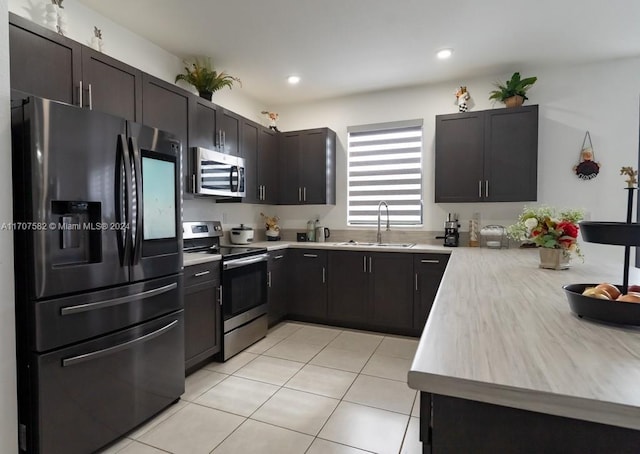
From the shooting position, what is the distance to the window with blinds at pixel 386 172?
3.95 meters

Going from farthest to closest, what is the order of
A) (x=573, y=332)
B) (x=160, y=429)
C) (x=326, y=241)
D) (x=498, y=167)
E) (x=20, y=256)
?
(x=326, y=241)
(x=498, y=167)
(x=160, y=429)
(x=20, y=256)
(x=573, y=332)

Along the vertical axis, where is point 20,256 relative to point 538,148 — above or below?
below

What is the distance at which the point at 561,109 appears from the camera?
3.38m

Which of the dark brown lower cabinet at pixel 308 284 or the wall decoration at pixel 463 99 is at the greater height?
the wall decoration at pixel 463 99

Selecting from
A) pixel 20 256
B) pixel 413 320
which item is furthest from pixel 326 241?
pixel 20 256

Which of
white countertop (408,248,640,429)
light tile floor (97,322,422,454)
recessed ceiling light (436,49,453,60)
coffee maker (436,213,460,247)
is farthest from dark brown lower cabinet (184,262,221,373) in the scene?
recessed ceiling light (436,49,453,60)

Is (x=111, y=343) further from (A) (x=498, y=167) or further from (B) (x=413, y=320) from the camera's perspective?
(A) (x=498, y=167)

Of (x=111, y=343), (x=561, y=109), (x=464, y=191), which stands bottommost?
(x=111, y=343)

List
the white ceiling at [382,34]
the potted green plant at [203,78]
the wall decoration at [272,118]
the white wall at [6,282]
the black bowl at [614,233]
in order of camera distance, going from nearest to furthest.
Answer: the black bowl at [614,233], the white wall at [6,282], the white ceiling at [382,34], the potted green plant at [203,78], the wall decoration at [272,118]

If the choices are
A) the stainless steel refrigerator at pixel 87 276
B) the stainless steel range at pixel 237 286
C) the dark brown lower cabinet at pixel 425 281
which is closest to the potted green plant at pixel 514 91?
the dark brown lower cabinet at pixel 425 281

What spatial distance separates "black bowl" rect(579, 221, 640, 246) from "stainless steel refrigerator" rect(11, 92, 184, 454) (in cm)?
208

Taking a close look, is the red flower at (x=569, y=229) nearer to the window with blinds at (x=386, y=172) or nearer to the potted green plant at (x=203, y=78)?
the window with blinds at (x=386, y=172)

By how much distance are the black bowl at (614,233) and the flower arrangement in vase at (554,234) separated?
1091 millimetres

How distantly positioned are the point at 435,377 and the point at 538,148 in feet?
12.0
